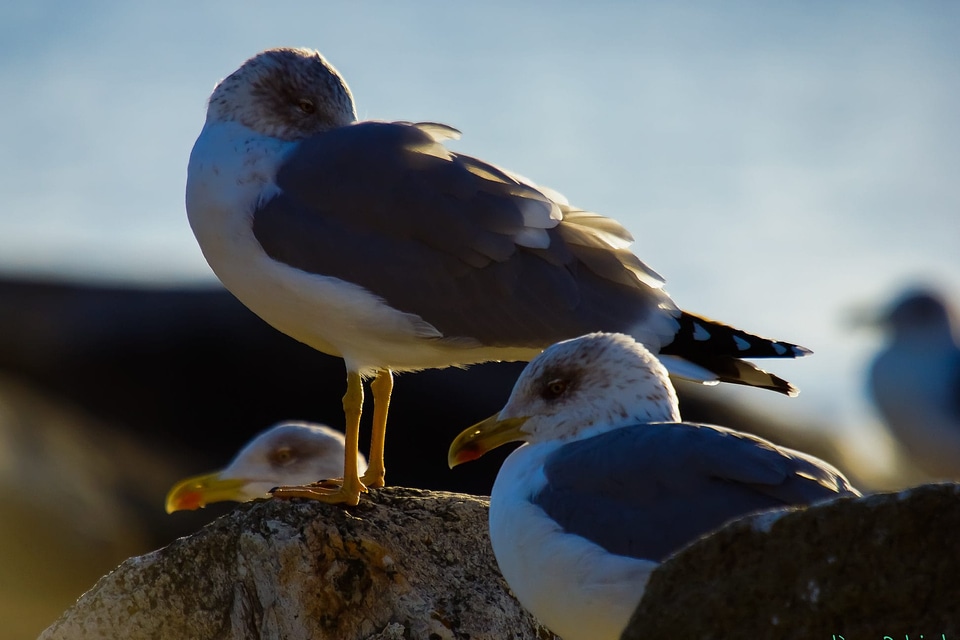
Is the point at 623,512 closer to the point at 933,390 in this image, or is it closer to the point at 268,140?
the point at 268,140

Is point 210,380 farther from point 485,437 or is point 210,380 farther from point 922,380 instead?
point 485,437

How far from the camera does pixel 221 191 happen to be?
5.93 meters

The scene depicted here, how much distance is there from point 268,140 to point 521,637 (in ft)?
8.26

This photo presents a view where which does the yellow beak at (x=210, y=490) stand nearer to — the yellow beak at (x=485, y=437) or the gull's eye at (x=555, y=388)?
the yellow beak at (x=485, y=437)

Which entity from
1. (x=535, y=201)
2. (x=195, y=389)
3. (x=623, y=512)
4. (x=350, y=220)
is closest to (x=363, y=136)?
(x=350, y=220)

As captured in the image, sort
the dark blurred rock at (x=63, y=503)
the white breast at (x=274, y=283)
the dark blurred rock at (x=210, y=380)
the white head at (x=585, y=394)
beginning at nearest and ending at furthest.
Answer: the white head at (x=585, y=394), the white breast at (x=274, y=283), the dark blurred rock at (x=63, y=503), the dark blurred rock at (x=210, y=380)

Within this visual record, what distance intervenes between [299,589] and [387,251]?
159 centimetres

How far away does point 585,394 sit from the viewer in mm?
4723

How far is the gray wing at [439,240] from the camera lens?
589 centimetres

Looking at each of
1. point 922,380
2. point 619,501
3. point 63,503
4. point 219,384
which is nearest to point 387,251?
point 619,501

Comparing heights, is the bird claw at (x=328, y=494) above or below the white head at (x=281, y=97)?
below

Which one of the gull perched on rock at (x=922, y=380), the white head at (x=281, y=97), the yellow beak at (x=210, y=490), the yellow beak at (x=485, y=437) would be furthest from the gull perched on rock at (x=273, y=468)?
the gull perched on rock at (x=922, y=380)

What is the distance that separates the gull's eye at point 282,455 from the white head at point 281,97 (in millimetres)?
2092

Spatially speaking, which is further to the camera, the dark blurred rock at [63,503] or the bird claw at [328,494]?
the dark blurred rock at [63,503]
